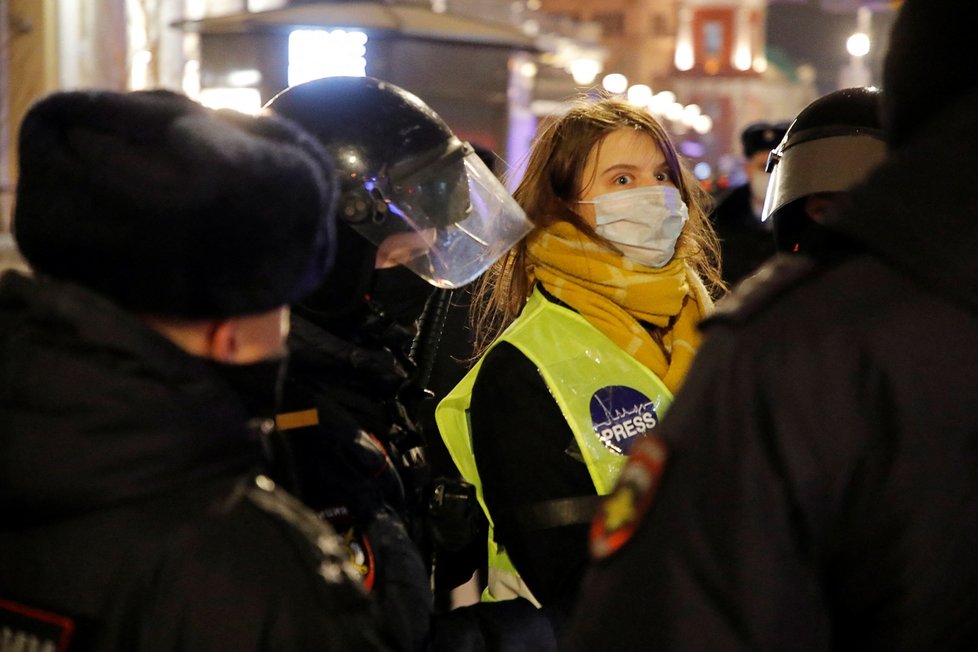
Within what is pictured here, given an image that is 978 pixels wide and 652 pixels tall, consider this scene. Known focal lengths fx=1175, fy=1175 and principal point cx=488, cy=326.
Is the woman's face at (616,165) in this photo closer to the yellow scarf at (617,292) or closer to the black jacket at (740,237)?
the yellow scarf at (617,292)

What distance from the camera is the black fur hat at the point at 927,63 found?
128cm

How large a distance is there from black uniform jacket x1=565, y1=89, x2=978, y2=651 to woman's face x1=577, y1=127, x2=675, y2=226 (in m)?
1.71

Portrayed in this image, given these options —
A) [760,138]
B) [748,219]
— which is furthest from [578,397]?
[760,138]

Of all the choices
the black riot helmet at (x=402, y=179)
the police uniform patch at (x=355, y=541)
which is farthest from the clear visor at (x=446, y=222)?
the police uniform patch at (x=355, y=541)

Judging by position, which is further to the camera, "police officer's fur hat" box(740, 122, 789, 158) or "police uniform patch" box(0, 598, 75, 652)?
"police officer's fur hat" box(740, 122, 789, 158)

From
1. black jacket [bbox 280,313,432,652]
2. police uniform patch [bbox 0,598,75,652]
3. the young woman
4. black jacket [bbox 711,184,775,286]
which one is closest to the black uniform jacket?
police uniform patch [bbox 0,598,75,652]

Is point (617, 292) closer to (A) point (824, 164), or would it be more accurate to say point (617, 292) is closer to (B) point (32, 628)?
(A) point (824, 164)

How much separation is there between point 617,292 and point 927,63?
5.20 feet

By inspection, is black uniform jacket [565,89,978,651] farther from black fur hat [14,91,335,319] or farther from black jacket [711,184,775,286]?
black jacket [711,184,775,286]

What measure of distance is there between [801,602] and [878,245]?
39cm

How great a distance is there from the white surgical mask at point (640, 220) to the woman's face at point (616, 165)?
2 cm

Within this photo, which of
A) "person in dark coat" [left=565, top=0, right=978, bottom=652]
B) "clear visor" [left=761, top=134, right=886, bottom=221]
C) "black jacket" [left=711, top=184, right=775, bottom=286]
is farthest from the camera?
"black jacket" [left=711, top=184, right=775, bottom=286]

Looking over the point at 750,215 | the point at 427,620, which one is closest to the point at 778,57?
the point at 750,215

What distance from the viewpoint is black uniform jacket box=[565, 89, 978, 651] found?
1.22 meters
